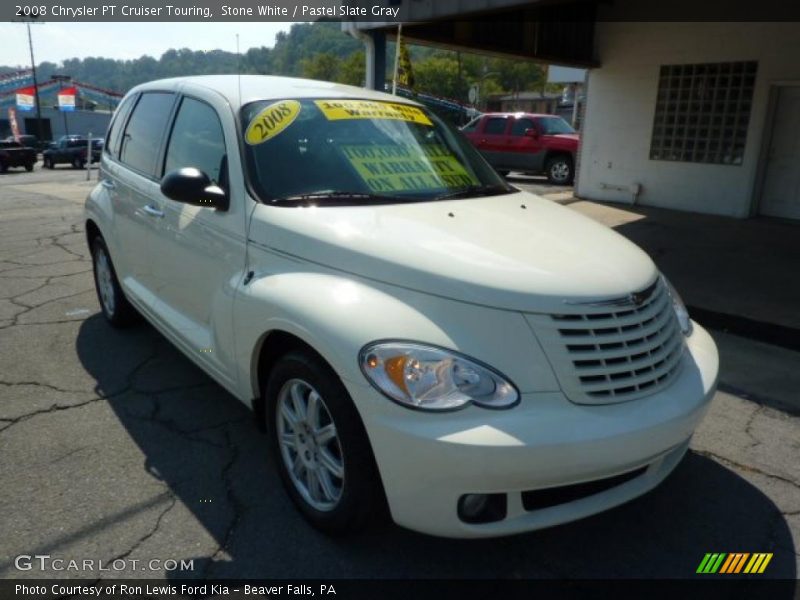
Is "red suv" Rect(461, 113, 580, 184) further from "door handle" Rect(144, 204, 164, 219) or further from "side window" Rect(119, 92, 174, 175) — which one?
"door handle" Rect(144, 204, 164, 219)

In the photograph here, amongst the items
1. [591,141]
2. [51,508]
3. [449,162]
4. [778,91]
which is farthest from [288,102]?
[591,141]

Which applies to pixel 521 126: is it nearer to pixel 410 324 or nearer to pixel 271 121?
pixel 271 121

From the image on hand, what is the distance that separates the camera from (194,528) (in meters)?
2.63

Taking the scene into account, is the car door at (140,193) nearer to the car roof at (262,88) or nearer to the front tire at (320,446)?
the car roof at (262,88)


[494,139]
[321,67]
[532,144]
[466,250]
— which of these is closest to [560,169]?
[532,144]

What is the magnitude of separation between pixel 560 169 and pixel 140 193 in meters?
14.0

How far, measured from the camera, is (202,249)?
3152 mm

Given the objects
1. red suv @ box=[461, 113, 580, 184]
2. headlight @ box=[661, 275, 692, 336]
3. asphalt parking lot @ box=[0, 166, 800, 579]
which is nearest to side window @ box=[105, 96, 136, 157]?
asphalt parking lot @ box=[0, 166, 800, 579]

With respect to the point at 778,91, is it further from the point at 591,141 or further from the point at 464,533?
the point at 464,533

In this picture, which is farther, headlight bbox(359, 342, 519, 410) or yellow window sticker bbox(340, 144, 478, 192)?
yellow window sticker bbox(340, 144, 478, 192)

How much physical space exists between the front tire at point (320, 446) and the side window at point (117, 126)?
284cm

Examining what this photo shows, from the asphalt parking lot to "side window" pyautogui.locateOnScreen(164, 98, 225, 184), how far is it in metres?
1.38

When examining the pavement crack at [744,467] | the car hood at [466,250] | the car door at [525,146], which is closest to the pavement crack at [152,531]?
the car hood at [466,250]

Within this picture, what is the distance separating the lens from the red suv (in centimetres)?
1625
